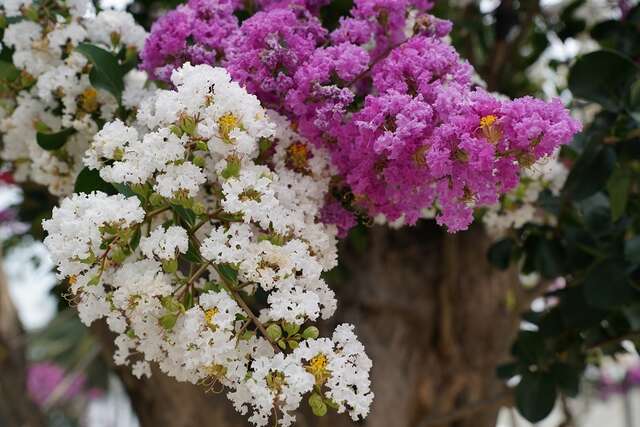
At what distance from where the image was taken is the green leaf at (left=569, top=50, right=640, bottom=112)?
123 centimetres

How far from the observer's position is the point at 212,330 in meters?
0.82

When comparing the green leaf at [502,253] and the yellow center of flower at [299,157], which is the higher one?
the yellow center of flower at [299,157]

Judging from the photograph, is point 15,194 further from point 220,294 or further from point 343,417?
point 220,294

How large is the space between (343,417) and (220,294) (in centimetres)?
118

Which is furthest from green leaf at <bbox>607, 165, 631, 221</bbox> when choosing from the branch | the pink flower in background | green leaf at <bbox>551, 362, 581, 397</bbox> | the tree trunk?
the pink flower in background

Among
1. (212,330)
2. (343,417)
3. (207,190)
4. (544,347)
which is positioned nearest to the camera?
(212,330)

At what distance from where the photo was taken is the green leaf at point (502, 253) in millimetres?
1550

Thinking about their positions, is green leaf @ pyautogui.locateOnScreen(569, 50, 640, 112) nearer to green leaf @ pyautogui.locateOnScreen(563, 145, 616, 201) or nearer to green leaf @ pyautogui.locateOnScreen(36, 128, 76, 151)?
green leaf @ pyautogui.locateOnScreen(563, 145, 616, 201)

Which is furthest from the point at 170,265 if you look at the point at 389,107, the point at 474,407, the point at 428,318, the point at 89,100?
the point at 428,318

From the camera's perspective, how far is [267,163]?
1014mm

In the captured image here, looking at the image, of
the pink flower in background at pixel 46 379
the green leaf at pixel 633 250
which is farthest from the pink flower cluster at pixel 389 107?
the pink flower in background at pixel 46 379

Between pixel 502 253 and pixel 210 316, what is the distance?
2.88 ft

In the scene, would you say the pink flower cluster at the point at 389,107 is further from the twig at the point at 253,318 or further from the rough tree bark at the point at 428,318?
the rough tree bark at the point at 428,318

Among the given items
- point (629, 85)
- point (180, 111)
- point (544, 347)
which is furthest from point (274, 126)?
point (544, 347)
